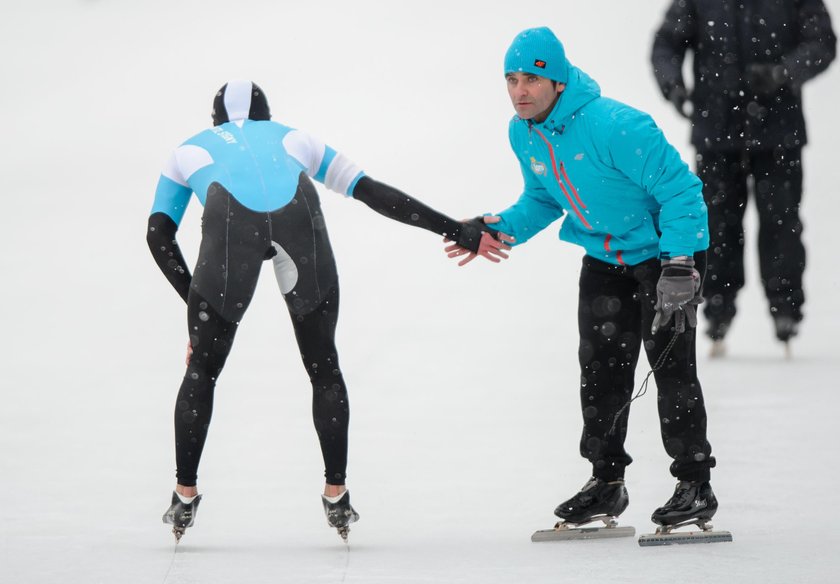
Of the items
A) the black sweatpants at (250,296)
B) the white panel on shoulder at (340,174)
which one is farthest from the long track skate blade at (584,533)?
the white panel on shoulder at (340,174)

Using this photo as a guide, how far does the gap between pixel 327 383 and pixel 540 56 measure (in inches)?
53.3

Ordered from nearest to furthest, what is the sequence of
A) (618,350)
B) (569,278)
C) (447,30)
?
(618,350) → (569,278) → (447,30)

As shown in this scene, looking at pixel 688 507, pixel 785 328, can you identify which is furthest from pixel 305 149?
pixel 785 328

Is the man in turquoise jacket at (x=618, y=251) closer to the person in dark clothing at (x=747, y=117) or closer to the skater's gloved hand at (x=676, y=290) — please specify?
the skater's gloved hand at (x=676, y=290)

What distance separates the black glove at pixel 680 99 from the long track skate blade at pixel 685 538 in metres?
3.81

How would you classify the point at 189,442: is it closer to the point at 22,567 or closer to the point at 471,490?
the point at 22,567

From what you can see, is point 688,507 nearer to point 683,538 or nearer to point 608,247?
point 683,538

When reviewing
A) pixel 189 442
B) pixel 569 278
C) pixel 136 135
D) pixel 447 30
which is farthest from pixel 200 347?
pixel 447 30

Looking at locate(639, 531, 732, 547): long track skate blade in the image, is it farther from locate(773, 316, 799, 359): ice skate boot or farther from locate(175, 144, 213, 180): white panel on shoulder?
locate(773, 316, 799, 359): ice skate boot

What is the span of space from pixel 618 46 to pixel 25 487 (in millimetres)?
14901

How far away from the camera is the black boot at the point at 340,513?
15.5 feet

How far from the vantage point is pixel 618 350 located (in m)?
4.96

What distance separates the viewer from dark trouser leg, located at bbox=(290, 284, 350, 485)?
475 centimetres

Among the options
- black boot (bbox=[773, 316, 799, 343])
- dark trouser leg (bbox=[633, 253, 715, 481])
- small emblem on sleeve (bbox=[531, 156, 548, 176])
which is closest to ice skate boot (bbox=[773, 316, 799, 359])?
black boot (bbox=[773, 316, 799, 343])
